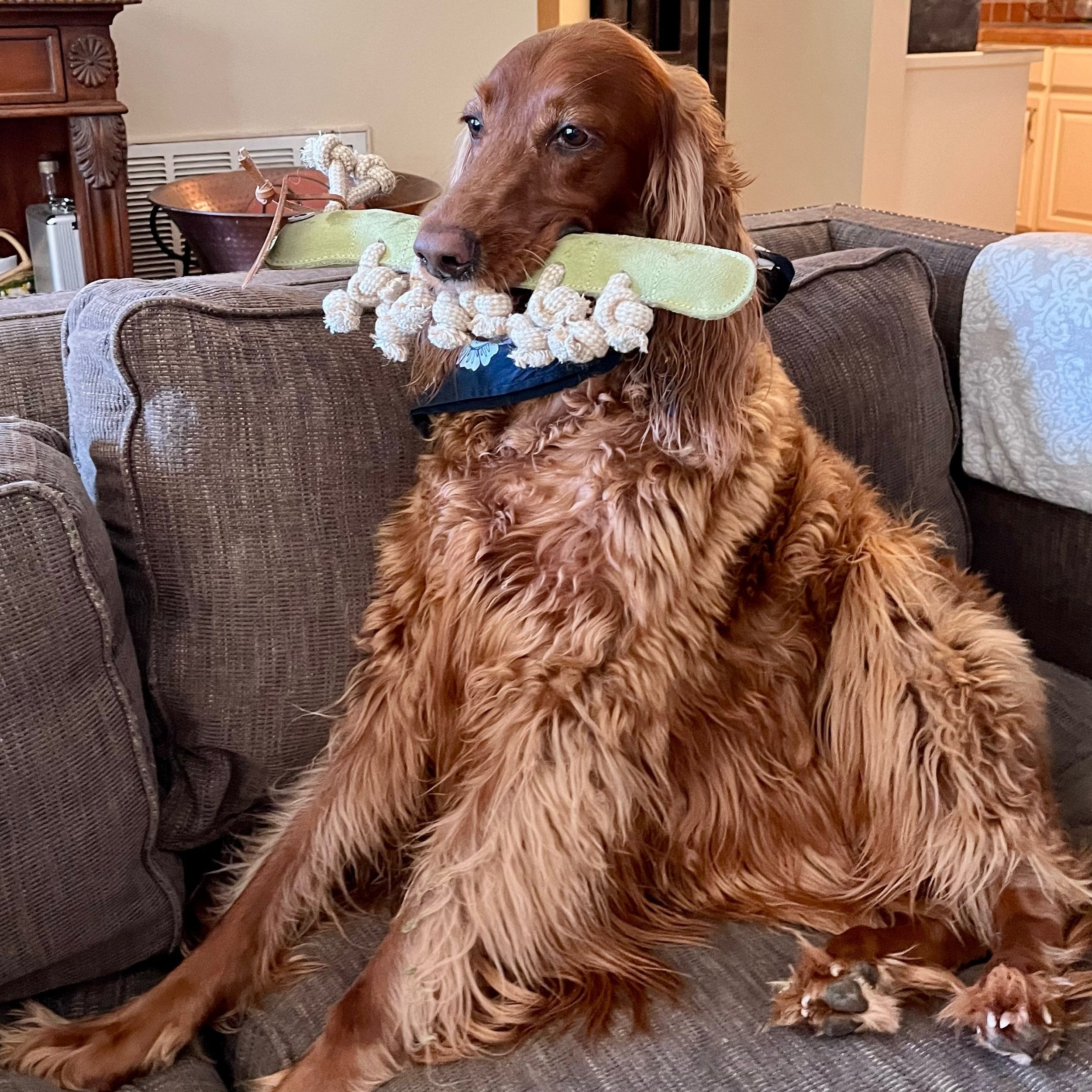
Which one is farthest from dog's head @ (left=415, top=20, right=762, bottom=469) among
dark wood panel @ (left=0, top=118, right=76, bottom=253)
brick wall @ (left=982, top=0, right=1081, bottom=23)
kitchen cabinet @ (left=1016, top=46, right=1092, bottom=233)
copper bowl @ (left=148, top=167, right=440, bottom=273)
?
brick wall @ (left=982, top=0, right=1081, bottom=23)

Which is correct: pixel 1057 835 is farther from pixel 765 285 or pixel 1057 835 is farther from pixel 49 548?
pixel 49 548

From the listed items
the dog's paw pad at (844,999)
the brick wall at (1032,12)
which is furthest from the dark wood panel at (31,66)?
the brick wall at (1032,12)

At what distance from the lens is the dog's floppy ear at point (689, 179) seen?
51.0 inches

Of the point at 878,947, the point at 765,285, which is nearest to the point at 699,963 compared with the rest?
the point at 878,947

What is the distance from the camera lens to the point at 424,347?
1453 mm

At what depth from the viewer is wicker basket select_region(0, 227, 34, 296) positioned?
9.48ft

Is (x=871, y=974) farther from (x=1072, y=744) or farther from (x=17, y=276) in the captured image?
(x=17, y=276)

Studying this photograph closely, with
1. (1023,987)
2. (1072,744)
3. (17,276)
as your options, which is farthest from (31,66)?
(1023,987)

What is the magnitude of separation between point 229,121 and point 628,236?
261cm

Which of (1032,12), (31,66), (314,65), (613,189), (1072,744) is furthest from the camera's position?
(1032,12)

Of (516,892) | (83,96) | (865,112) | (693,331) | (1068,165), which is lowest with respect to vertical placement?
(516,892)

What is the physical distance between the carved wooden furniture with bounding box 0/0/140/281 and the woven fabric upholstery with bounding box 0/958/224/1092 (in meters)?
1.95

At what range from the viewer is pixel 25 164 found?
10.4 feet

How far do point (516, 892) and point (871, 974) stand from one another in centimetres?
39
